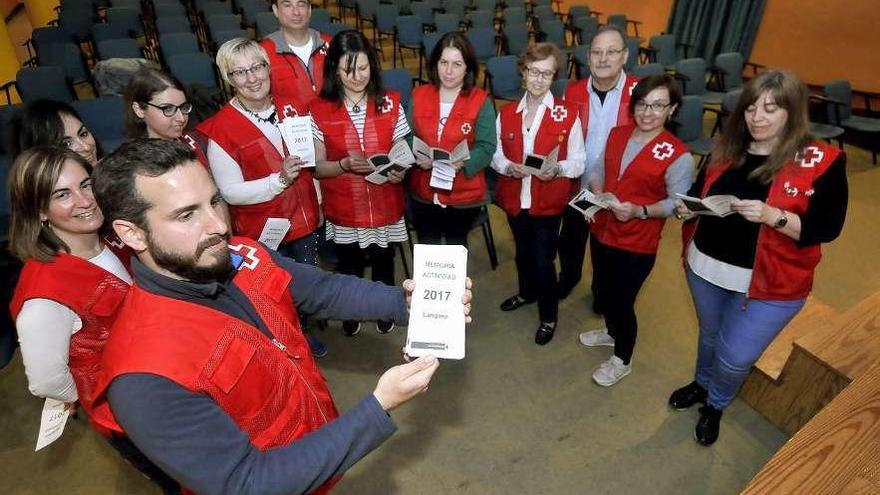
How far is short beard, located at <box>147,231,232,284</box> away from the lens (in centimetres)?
112

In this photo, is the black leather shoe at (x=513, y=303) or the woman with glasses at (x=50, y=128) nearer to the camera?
the woman with glasses at (x=50, y=128)

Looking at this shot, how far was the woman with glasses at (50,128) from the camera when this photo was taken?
2.12 m

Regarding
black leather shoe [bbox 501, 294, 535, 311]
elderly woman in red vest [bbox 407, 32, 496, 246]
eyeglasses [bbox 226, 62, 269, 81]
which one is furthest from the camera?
black leather shoe [bbox 501, 294, 535, 311]

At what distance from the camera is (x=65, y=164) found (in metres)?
1.71

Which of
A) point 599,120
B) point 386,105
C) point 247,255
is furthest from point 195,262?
A: point 599,120

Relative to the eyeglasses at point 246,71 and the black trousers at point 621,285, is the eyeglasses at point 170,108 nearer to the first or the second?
the eyeglasses at point 246,71

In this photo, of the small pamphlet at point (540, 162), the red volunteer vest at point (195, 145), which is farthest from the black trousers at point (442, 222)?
the red volunteer vest at point (195, 145)

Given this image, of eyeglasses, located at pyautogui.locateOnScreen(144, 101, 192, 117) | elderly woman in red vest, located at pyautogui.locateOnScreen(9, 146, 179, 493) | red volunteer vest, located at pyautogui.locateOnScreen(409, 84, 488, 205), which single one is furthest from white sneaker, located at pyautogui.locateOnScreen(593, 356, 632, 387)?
eyeglasses, located at pyautogui.locateOnScreen(144, 101, 192, 117)

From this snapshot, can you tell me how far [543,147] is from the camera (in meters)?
2.67

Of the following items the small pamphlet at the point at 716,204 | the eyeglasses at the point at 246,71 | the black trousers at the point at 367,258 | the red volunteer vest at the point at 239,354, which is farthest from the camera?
the black trousers at the point at 367,258

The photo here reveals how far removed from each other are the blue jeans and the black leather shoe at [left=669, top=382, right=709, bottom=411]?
21 centimetres

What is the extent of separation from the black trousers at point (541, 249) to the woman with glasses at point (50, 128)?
2128mm

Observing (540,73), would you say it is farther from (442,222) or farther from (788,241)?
(788,241)

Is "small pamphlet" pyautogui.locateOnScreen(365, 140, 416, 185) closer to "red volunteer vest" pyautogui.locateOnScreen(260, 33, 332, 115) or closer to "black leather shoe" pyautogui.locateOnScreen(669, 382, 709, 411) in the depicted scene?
"red volunteer vest" pyautogui.locateOnScreen(260, 33, 332, 115)
